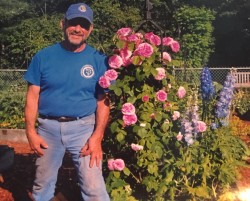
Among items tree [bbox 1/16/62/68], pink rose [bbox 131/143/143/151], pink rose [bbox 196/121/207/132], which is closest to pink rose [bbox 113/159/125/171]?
pink rose [bbox 131/143/143/151]

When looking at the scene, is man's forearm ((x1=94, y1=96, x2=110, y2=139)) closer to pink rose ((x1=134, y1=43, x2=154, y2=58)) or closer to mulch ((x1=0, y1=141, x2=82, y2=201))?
pink rose ((x1=134, y1=43, x2=154, y2=58))

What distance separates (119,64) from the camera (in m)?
3.96

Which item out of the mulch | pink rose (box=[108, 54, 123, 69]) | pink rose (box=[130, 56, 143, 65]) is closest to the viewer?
pink rose (box=[108, 54, 123, 69])

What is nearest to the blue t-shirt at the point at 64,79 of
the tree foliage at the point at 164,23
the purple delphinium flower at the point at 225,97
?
the purple delphinium flower at the point at 225,97

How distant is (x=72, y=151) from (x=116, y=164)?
74cm

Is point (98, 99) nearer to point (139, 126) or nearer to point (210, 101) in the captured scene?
point (139, 126)

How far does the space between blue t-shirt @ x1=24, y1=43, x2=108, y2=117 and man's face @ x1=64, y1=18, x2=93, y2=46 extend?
4.3 inches

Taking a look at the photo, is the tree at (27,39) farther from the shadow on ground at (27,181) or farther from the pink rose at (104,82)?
the pink rose at (104,82)

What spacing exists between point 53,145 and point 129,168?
1156 millimetres

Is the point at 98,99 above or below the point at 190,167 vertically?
above

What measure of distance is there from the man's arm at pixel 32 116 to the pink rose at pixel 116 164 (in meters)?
0.88

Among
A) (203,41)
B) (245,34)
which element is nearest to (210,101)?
(203,41)

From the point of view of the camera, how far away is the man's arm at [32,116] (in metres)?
3.48

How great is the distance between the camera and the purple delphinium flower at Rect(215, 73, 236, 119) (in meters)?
4.42
